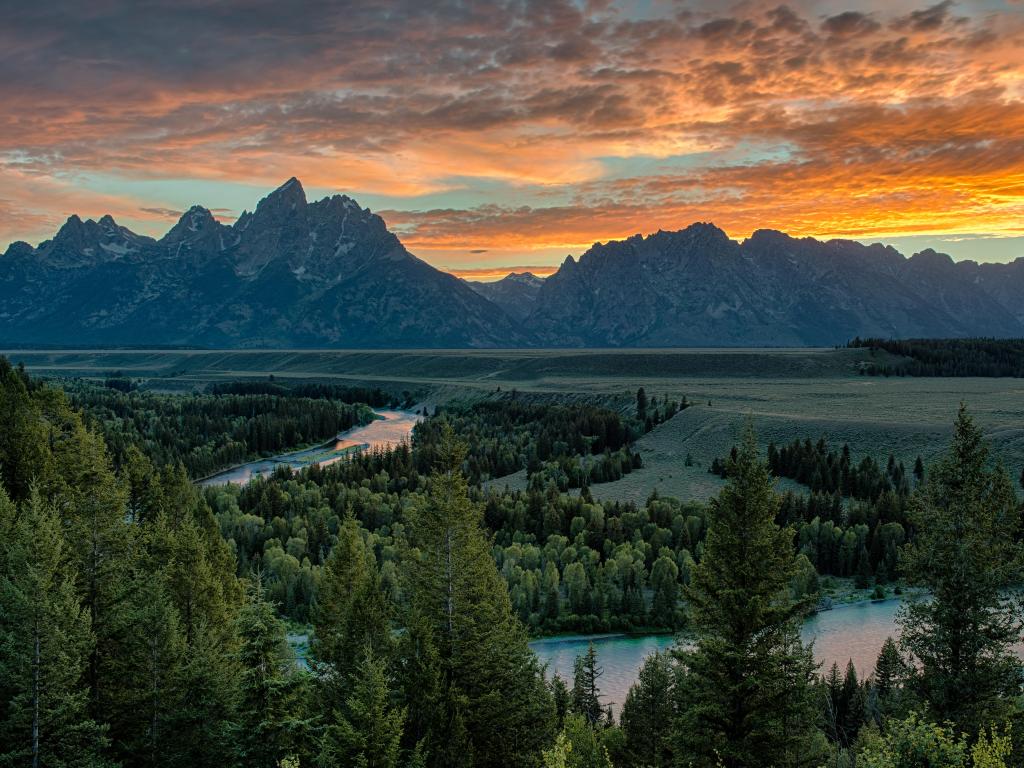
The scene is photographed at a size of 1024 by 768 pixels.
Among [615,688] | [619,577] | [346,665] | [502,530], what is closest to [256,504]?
[502,530]

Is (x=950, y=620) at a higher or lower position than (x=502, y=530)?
higher

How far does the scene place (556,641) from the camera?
64.5 m

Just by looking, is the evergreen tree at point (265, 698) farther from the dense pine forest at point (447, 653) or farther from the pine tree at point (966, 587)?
the pine tree at point (966, 587)

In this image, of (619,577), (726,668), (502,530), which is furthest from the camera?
(502,530)

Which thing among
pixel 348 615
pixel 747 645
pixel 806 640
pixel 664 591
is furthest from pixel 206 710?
pixel 806 640

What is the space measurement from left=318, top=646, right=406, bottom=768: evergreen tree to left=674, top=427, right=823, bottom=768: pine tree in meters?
9.50

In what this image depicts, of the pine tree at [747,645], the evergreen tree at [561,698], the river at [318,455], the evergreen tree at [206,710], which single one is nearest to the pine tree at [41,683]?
the evergreen tree at [206,710]

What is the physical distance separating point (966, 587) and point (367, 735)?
2006 centimetres

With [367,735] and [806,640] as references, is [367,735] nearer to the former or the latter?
[367,735]

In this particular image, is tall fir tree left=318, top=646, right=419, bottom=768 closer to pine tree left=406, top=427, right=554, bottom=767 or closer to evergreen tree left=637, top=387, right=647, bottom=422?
pine tree left=406, top=427, right=554, bottom=767

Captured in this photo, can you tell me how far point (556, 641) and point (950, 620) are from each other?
42.6m

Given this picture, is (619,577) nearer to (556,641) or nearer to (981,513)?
(556,641)

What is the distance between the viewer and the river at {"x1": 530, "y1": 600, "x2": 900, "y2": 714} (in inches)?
2265

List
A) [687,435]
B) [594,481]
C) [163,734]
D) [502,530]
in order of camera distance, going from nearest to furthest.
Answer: [163,734], [502,530], [594,481], [687,435]
